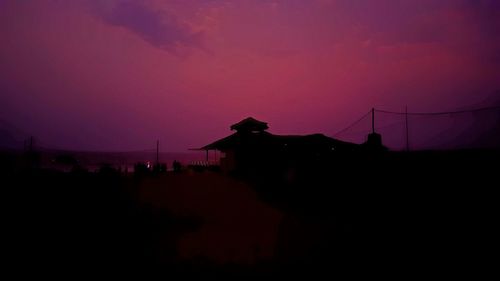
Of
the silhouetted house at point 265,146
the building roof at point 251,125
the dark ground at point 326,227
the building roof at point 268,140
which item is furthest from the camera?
the building roof at point 251,125

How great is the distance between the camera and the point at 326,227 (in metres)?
9.82

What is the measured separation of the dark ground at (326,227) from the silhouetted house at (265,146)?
16.4ft

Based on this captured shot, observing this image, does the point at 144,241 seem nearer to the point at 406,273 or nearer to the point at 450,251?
the point at 406,273

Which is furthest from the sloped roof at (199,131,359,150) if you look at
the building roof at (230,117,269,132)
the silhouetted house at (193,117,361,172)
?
the building roof at (230,117,269,132)

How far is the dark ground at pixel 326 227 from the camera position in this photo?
689 centimetres

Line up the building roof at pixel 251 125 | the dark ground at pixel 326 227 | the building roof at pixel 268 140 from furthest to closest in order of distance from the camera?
the building roof at pixel 251 125, the building roof at pixel 268 140, the dark ground at pixel 326 227

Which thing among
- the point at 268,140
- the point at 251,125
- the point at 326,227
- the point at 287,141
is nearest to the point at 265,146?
the point at 268,140

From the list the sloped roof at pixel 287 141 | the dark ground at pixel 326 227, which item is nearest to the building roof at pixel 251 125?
the sloped roof at pixel 287 141

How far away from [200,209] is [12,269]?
22.3 ft

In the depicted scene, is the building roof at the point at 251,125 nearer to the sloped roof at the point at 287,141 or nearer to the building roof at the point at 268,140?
the building roof at the point at 268,140

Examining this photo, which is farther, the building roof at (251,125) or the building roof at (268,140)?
the building roof at (251,125)

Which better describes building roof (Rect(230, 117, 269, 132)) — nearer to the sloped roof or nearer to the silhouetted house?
the silhouetted house

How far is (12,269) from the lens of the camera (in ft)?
22.7

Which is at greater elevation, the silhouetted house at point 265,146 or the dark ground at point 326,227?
the silhouetted house at point 265,146
